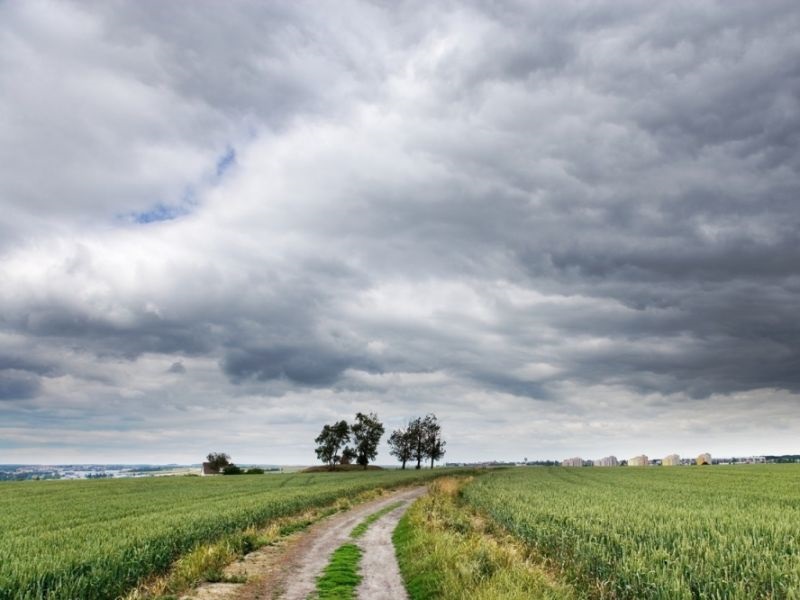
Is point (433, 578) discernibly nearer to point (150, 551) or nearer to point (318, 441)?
point (150, 551)

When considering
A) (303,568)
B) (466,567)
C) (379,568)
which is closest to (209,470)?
(303,568)

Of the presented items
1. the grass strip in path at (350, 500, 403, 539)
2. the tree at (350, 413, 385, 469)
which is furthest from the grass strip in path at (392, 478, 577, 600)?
the tree at (350, 413, 385, 469)

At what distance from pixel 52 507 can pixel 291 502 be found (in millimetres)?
19484

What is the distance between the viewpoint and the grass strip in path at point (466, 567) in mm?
13641

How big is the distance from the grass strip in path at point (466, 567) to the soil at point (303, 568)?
2.14 feet

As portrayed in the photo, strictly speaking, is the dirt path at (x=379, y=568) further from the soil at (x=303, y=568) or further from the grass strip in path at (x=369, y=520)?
the grass strip in path at (x=369, y=520)

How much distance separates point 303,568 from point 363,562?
2.30 metres

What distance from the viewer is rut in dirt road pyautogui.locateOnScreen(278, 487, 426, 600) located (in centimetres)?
1658

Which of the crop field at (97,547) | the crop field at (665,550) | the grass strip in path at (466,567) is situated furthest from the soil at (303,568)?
the crop field at (665,550)

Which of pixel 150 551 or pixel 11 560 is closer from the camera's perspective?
pixel 11 560

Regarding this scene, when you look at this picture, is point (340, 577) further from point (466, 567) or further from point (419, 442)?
point (419, 442)

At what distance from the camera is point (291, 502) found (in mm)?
40562

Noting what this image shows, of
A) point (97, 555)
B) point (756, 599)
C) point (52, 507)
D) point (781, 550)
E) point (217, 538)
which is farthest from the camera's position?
point (52, 507)

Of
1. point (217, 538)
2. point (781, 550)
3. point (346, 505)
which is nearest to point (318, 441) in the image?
point (346, 505)
